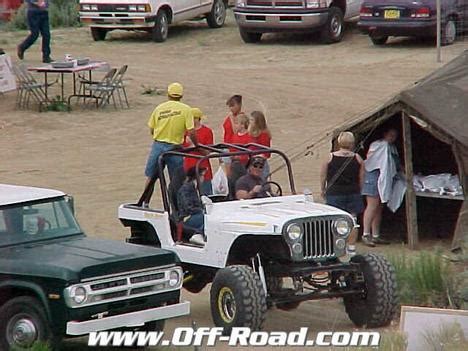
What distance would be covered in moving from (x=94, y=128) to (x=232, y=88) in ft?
12.4

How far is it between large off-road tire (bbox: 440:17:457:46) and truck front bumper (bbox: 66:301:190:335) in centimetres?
1825

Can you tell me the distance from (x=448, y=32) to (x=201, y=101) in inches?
237

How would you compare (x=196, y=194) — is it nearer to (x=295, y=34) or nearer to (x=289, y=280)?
(x=289, y=280)

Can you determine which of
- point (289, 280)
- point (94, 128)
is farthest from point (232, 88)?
point (289, 280)

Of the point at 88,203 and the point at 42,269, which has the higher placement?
the point at 42,269

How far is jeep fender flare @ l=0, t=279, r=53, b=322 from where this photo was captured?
10688 millimetres

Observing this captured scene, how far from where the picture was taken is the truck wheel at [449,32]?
28.5 meters

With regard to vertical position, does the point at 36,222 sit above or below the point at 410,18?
above

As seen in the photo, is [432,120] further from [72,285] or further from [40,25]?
[40,25]

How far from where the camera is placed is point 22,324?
10.9 m

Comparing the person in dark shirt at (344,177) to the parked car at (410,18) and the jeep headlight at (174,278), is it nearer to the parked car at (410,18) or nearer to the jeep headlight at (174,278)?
the jeep headlight at (174,278)

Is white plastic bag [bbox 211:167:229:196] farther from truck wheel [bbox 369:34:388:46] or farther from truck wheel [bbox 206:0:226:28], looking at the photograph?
truck wheel [bbox 206:0:226:28]

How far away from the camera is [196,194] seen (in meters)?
12.6

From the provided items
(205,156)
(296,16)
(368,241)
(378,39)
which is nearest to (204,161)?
(205,156)
